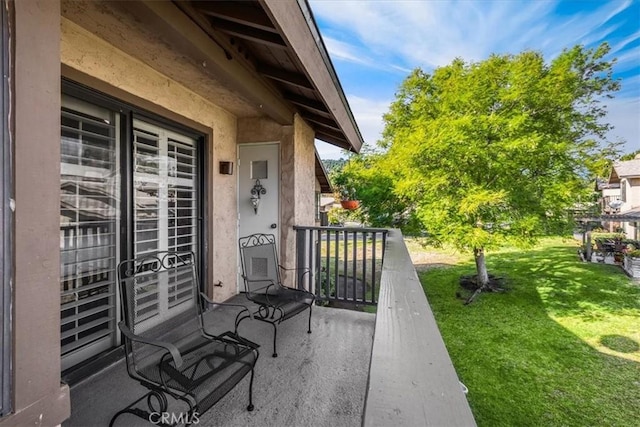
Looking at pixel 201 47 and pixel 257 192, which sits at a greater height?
pixel 201 47

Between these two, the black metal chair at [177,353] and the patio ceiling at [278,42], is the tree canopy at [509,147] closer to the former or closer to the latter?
the patio ceiling at [278,42]

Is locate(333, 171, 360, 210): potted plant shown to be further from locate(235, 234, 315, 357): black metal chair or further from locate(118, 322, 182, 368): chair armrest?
locate(118, 322, 182, 368): chair armrest

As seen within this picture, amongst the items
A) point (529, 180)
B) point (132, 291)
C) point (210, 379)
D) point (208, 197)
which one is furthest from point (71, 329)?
point (529, 180)

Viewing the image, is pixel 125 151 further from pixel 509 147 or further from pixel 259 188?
pixel 509 147

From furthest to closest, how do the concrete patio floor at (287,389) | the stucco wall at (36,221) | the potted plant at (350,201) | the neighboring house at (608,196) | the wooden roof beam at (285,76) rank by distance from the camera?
the neighboring house at (608,196)
the potted plant at (350,201)
the wooden roof beam at (285,76)
the concrete patio floor at (287,389)
the stucco wall at (36,221)

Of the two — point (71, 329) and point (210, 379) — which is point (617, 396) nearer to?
point (210, 379)

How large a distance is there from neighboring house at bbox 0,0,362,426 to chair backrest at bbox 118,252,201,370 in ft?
0.84

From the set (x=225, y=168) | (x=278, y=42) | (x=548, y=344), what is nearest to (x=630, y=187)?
(x=548, y=344)

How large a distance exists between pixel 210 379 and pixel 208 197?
96.2 inches

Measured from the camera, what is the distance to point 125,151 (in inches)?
101

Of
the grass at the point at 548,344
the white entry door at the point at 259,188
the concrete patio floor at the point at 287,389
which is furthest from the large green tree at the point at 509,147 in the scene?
the concrete patio floor at the point at 287,389

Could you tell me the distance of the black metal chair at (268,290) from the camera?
2866mm

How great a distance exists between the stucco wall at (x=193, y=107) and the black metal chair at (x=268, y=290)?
17.9 inches

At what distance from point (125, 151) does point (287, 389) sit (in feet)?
7.72
